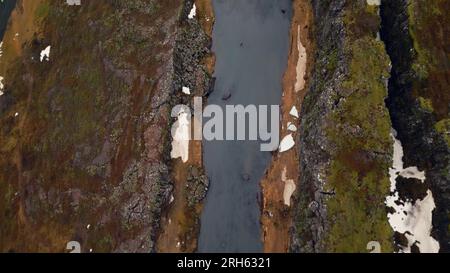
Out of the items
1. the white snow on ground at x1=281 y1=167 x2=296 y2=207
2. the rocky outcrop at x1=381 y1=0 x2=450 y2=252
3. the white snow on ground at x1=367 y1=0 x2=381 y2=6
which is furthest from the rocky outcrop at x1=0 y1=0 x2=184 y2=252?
the rocky outcrop at x1=381 y1=0 x2=450 y2=252

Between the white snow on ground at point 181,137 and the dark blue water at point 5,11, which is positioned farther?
the dark blue water at point 5,11

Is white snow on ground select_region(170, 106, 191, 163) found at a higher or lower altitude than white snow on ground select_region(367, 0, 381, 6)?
lower

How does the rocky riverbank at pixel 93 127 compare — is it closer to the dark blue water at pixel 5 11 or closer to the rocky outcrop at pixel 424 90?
the dark blue water at pixel 5 11

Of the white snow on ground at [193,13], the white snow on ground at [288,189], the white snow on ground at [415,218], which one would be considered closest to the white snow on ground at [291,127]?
the white snow on ground at [288,189]

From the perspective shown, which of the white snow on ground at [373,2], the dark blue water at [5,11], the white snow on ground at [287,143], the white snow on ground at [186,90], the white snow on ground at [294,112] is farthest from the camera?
the dark blue water at [5,11]

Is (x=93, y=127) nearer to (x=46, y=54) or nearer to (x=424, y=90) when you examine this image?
(x=46, y=54)

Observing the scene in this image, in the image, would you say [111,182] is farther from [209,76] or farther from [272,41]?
[272,41]

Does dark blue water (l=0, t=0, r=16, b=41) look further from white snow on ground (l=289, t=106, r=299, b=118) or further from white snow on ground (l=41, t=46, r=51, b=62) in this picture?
white snow on ground (l=289, t=106, r=299, b=118)
